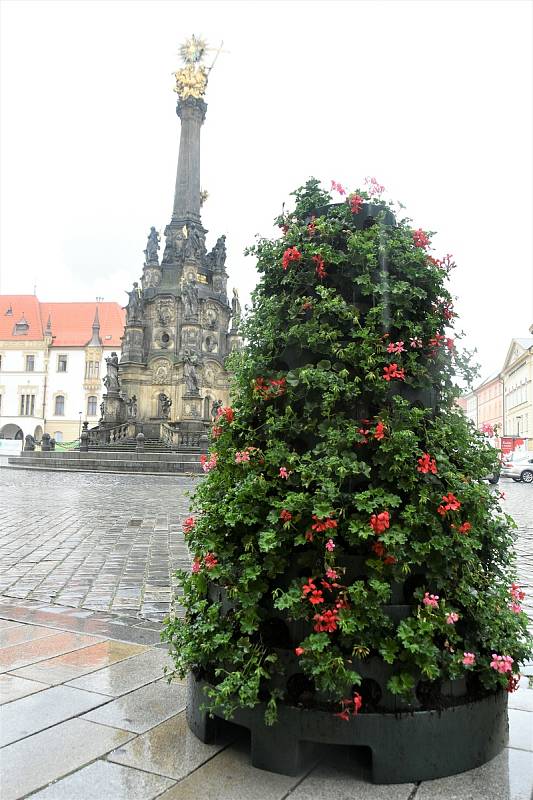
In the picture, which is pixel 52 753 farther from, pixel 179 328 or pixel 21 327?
pixel 21 327

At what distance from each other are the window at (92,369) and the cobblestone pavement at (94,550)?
56553mm

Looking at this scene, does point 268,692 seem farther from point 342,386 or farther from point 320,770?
point 342,386

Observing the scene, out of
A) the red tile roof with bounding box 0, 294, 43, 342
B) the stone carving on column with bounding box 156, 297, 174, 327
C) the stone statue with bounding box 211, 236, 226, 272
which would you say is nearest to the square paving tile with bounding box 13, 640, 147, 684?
the stone carving on column with bounding box 156, 297, 174, 327

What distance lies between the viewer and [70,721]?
9.85ft

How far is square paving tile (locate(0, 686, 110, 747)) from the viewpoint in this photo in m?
2.90

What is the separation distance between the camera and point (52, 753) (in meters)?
2.68

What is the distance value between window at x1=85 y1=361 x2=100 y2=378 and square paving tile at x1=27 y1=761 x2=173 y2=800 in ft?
235

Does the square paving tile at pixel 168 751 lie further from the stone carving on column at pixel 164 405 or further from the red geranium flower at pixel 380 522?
the stone carving on column at pixel 164 405

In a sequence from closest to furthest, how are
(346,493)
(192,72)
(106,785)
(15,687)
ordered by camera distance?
(106,785), (346,493), (15,687), (192,72)

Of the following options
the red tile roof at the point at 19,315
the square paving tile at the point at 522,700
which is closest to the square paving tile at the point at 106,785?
the square paving tile at the point at 522,700

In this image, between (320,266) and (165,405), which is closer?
(320,266)

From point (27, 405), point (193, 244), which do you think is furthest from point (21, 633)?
point (27, 405)

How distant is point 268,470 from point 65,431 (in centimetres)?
7262

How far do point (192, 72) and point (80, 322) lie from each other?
39571mm
